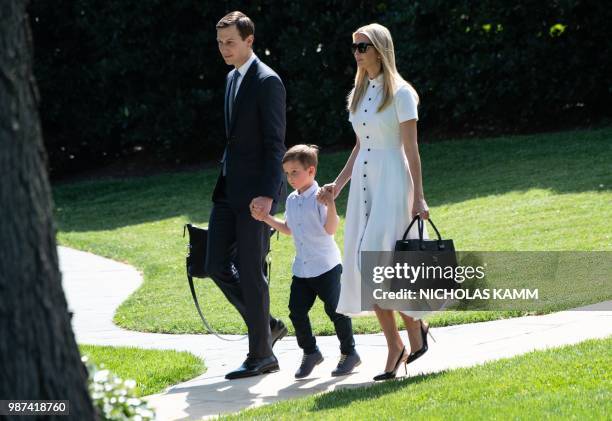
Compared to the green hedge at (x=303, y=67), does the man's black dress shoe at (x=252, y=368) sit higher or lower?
lower

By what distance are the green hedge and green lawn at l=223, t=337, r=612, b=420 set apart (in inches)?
446

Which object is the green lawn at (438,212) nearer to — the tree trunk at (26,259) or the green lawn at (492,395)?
the green lawn at (492,395)

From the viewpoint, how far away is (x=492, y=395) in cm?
532

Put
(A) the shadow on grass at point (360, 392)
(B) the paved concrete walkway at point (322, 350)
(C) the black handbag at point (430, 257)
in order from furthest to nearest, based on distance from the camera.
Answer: (B) the paved concrete walkway at point (322, 350)
(C) the black handbag at point (430, 257)
(A) the shadow on grass at point (360, 392)

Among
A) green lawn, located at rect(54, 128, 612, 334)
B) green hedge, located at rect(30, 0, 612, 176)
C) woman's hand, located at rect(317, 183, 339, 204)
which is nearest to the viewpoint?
woman's hand, located at rect(317, 183, 339, 204)

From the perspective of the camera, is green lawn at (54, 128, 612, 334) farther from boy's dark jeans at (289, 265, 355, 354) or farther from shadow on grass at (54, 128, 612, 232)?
boy's dark jeans at (289, 265, 355, 354)

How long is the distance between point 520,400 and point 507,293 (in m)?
3.72

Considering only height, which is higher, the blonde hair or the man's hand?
the blonde hair

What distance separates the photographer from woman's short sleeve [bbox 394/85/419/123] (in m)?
6.12

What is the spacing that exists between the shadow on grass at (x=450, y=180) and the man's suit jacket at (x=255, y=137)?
7.38m

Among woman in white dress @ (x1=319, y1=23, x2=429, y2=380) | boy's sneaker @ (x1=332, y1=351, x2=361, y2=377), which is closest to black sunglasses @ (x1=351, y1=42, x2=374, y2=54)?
woman in white dress @ (x1=319, y1=23, x2=429, y2=380)

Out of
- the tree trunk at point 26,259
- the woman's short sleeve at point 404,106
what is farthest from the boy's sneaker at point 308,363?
the tree trunk at point 26,259

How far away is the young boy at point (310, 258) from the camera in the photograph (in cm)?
657

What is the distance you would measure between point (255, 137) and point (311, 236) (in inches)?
27.8
